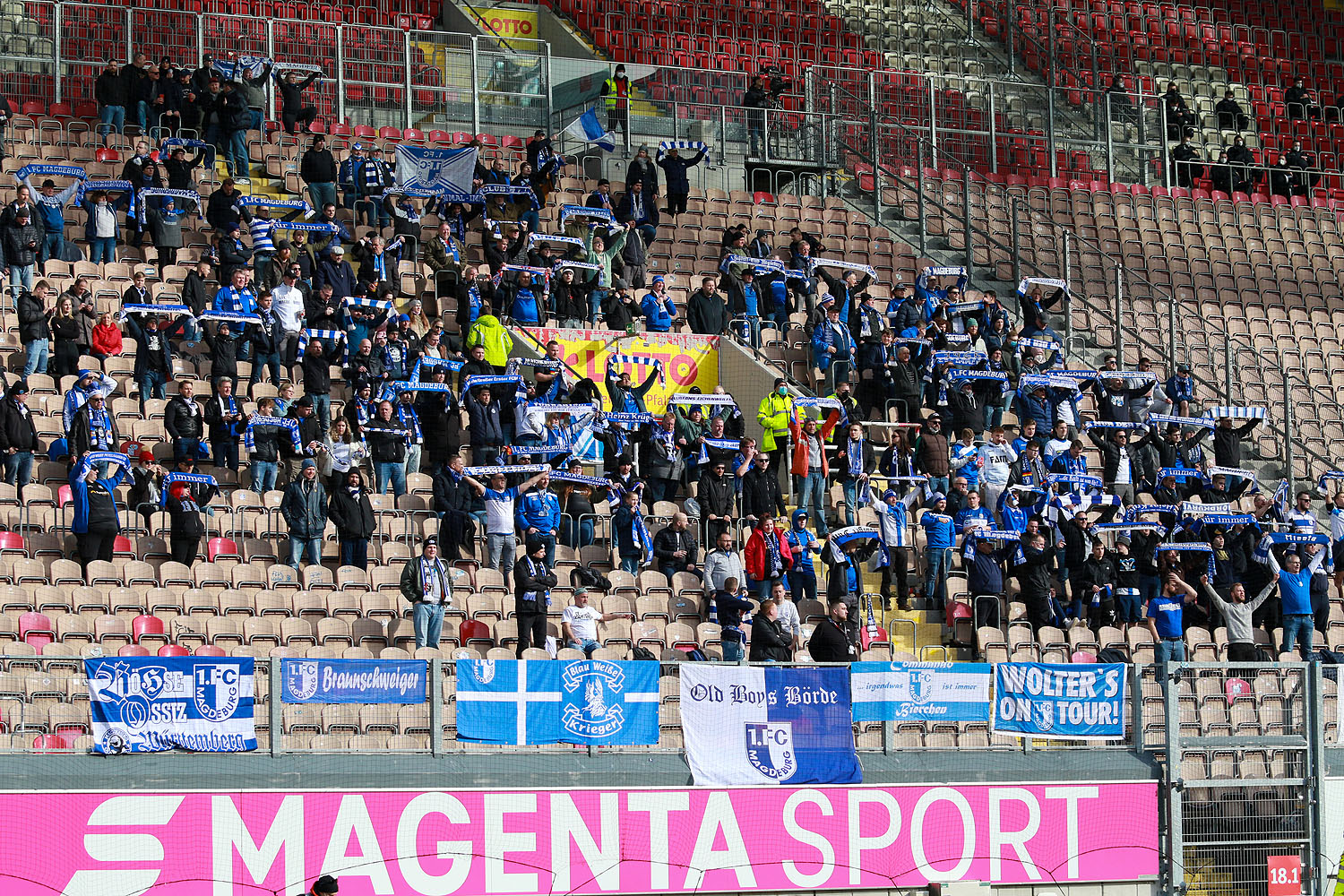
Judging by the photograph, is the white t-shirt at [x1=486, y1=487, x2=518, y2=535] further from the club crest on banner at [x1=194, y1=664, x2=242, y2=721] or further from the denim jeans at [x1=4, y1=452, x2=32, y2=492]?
the club crest on banner at [x1=194, y1=664, x2=242, y2=721]

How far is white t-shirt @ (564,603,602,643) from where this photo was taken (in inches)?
762

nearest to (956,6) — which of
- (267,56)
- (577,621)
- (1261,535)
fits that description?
(267,56)

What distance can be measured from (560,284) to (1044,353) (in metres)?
6.67

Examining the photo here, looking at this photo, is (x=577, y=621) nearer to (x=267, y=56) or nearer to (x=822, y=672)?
(x=822, y=672)

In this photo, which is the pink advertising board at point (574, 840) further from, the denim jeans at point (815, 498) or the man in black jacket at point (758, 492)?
the denim jeans at point (815, 498)

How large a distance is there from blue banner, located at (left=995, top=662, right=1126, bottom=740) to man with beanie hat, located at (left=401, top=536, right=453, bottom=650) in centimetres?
541

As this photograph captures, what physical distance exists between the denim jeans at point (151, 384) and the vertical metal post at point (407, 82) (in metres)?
9.74

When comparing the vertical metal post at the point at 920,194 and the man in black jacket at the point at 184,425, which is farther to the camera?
the vertical metal post at the point at 920,194

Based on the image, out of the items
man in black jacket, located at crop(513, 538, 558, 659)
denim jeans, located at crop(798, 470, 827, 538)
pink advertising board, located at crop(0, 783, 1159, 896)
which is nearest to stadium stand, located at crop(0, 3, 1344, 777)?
man in black jacket, located at crop(513, 538, 558, 659)

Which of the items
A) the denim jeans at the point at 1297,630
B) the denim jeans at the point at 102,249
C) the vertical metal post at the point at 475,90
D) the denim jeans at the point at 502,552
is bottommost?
the denim jeans at the point at 1297,630

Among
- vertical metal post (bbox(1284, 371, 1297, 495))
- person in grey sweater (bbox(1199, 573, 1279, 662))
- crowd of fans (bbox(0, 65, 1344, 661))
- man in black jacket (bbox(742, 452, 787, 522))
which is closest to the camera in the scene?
crowd of fans (bbox(0, 65, 1344, 661))

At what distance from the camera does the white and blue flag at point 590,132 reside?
→ 1236 inches

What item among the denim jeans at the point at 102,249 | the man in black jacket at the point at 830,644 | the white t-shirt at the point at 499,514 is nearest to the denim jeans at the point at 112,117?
the denim jeans at the point at 102,249

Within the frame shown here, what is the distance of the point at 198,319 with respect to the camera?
23766mm
